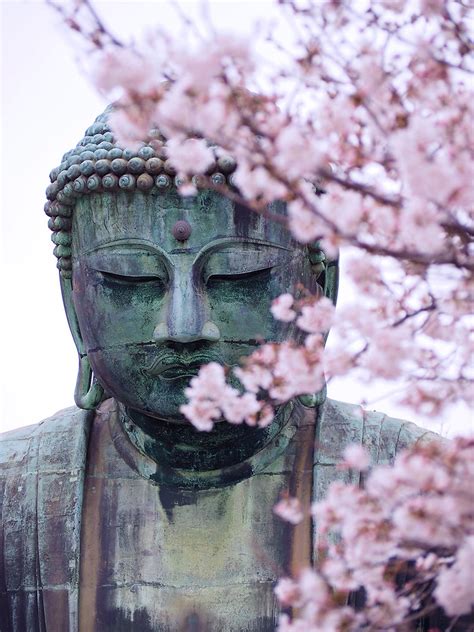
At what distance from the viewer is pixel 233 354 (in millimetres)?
5523

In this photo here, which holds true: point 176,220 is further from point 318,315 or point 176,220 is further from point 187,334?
point 318,315

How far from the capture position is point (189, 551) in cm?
583

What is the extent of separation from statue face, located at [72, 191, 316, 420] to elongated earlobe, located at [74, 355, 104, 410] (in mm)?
303

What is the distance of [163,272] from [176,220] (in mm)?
221

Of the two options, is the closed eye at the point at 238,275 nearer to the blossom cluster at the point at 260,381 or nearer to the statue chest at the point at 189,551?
the statue chest at the point at 189,551

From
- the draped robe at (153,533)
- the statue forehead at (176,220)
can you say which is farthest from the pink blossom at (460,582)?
the statue forehead at (176,220)

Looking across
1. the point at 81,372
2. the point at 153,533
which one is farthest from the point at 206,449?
the point at 81,372

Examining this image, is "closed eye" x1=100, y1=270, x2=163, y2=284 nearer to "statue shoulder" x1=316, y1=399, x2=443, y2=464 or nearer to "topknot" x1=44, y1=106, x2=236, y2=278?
"topknot" x1=44, y1=106, x2=236, y2=278

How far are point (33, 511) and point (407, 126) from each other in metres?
3.13

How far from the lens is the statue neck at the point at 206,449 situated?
5844 mm

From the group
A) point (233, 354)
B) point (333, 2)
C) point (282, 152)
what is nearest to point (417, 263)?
point (282, 152)

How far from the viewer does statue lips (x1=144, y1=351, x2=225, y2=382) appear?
544 cm

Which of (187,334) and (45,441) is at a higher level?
(187,334)

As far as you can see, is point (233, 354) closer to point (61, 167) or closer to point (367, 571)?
point (61, 167)
